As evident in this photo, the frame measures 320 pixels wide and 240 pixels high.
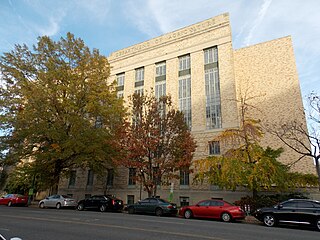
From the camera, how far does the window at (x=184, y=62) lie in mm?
28580

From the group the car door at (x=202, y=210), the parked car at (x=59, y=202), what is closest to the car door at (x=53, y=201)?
the parked car at (x=59, y=202)

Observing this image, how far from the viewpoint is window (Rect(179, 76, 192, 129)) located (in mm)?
26469

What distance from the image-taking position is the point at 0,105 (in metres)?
18.8

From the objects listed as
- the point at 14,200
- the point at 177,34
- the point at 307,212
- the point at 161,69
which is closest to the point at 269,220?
the point at 307,212

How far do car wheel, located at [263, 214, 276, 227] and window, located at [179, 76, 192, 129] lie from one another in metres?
15.1

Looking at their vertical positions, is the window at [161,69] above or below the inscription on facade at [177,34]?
below

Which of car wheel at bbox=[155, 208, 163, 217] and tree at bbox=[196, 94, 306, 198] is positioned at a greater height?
tree at bbox=[196, 94, 306, 198]

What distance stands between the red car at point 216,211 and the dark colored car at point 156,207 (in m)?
0.99

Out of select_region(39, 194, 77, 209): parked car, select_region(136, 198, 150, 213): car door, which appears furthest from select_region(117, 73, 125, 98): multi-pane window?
select_region(136, 198, 150, 213): car door

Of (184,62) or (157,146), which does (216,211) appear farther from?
(184,62)

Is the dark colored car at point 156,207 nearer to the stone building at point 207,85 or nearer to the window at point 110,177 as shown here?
the stone building at point 207,85

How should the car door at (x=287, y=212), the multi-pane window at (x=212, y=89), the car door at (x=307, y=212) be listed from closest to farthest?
the car door at (x=307, y=212) < the car door at (x=287, y=212) < the multi-pane window at (x=212, y=89)

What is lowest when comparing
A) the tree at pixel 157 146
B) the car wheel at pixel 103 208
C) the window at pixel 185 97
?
the car wheel at pixel 103 208

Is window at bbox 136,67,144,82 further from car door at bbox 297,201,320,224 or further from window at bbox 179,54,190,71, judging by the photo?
car door at bbox 297,201,320,224
